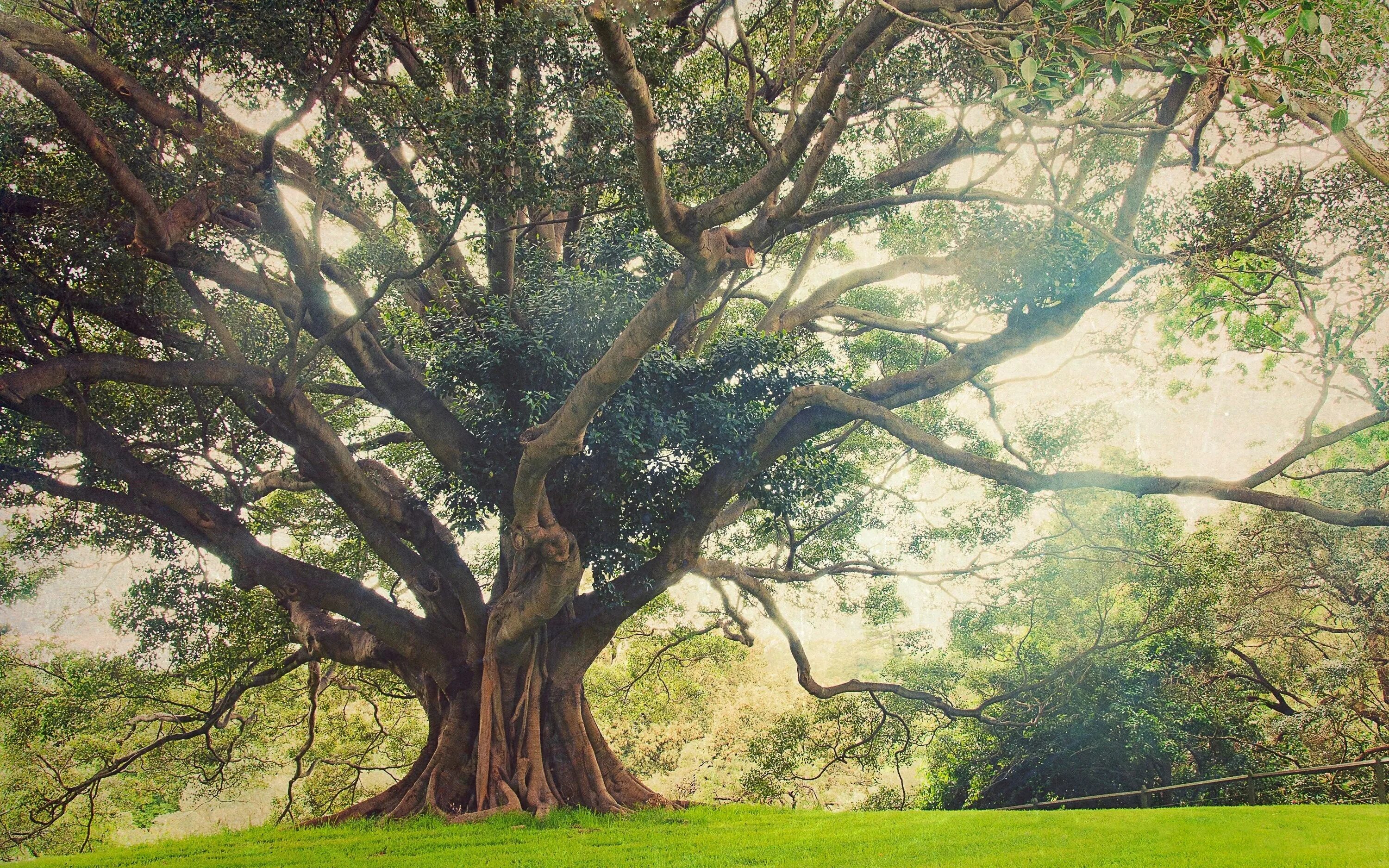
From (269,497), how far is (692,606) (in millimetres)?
7744

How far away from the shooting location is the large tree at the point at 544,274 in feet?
20.6

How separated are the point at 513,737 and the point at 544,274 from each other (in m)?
5.45

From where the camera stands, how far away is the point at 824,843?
731 centimetres

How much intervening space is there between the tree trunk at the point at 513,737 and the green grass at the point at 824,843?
23.9 inches

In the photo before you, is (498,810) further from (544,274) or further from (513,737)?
(544,274)

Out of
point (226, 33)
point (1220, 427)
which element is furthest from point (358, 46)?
point (1220, 427)

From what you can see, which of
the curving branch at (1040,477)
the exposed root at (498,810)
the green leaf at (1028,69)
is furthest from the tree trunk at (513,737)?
the green leaf at (1028,69)

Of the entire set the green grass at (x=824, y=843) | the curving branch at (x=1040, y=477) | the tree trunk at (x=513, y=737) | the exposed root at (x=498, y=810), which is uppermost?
the curving branch at (x=1040, y=477)

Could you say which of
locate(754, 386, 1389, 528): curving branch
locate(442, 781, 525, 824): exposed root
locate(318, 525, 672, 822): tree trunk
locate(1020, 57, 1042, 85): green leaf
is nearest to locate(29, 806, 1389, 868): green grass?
→ locate(442, 781, 525, 824): exposed root

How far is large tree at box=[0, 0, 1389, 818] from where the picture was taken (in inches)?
247

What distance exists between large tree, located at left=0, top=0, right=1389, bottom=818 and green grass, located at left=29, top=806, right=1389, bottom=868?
1178 millimetres

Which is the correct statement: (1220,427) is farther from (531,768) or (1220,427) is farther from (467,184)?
(467,184)

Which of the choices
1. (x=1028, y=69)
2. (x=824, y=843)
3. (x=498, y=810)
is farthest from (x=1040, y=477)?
(x=498, y=810)

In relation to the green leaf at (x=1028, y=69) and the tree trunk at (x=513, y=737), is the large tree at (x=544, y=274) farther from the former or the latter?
the green leaf at (x=1028, y=69)
